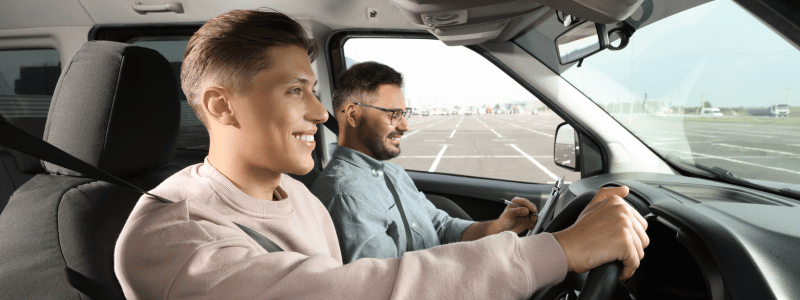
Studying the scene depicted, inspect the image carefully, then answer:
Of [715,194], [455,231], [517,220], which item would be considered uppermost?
[715,194]

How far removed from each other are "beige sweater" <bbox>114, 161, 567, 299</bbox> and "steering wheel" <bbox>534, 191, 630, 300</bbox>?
0.26 feet

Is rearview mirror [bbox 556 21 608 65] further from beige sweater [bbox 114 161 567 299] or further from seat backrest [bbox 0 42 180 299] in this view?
seat backrest [bbox 0 42 180 299]

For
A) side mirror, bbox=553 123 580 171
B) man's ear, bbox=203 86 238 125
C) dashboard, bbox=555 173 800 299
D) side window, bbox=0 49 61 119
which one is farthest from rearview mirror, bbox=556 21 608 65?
side window, bbox=0 49 61 119

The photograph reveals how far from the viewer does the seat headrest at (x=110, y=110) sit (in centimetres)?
114

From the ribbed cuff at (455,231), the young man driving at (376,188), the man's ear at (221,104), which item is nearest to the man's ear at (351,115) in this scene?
the young man driving at (376,188)

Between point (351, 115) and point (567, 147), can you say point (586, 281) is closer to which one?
point (351, 115)

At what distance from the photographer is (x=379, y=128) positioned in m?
2.00

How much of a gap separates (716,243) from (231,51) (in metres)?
1.11

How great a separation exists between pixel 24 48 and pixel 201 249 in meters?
2.63

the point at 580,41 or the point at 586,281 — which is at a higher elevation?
the point at 580,41

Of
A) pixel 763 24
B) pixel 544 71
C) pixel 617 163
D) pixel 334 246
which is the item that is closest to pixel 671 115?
pixel 617 163

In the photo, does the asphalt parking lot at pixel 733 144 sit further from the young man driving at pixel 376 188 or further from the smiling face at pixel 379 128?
the smiling face at pixel 379 128

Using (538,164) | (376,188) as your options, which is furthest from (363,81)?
(538,164)

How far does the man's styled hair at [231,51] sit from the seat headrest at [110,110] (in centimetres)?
28
